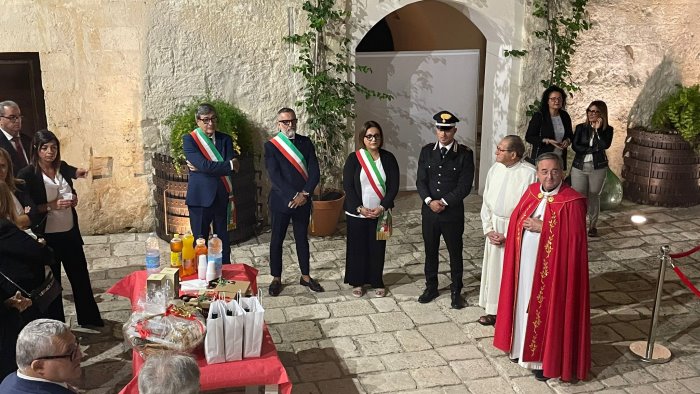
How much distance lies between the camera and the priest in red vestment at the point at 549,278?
5594mm

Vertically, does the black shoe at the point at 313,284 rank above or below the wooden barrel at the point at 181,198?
below

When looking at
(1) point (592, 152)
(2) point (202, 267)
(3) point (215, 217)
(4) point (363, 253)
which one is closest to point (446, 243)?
(4) point (363, 253)

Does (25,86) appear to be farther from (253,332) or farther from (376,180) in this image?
(253,332)

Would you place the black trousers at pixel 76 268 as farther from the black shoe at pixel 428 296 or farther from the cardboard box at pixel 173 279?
the black shoe at pixel 428 296

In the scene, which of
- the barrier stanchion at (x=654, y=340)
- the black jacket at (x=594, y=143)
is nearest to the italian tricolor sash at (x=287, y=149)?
the barrier stanchion at (x=654, y=340)

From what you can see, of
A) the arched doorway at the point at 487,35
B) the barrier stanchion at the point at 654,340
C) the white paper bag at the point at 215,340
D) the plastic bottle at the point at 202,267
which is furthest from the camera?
the arched doorway at the point at 487,35

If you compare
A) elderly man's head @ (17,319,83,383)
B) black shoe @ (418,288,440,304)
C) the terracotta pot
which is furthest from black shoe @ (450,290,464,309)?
elderly man's head @ (17,319,83,383)

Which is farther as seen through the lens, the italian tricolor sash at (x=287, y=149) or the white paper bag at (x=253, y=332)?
the italian tricolor sash at (x=287, y=149)

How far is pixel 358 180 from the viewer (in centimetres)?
712

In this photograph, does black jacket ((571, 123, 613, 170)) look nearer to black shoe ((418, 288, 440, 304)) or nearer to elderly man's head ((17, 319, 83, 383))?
black shoe ((418, 288, 440, 304))

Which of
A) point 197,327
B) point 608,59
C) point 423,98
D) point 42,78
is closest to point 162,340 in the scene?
point 197,327

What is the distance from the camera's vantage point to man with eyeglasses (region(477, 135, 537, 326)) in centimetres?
633

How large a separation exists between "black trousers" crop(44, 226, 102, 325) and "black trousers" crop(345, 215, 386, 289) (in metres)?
2.35

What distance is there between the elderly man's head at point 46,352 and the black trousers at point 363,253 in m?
3.73
